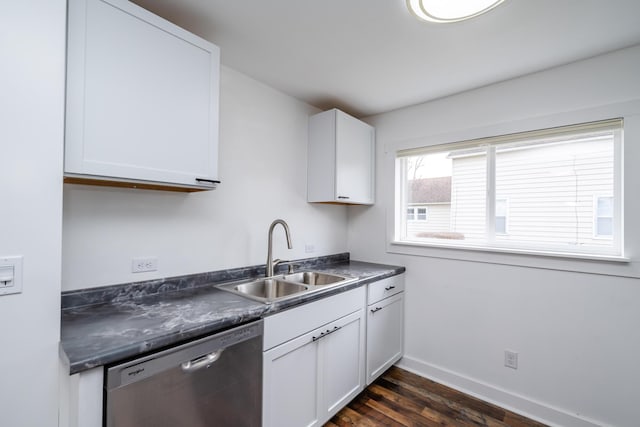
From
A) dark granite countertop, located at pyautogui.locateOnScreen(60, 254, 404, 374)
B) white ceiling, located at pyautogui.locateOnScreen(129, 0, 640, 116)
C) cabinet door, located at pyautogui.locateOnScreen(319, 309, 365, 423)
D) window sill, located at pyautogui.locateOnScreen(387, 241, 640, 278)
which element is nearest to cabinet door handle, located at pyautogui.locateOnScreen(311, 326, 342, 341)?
cabinet door, located at pyautogui.locateOnScreen(319, 309, 365, 423)

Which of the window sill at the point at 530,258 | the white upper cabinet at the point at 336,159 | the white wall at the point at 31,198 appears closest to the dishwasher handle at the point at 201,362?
the white wall at the point at 31,198

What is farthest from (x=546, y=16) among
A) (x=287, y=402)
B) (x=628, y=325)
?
(x=287, y=402)

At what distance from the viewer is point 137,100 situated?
1261mm

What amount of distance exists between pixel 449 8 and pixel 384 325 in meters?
2.14

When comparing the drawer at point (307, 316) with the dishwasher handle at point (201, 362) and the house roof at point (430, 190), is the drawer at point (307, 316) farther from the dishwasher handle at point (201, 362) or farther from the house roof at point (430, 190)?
the house roof at point (430, 190)

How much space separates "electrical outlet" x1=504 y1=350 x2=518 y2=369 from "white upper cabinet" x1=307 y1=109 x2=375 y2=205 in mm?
Answer: 1605

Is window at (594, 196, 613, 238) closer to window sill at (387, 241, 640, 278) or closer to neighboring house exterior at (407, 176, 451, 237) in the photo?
window sill at (387, 241, 640, 278)

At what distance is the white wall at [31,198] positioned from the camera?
91 centimetres

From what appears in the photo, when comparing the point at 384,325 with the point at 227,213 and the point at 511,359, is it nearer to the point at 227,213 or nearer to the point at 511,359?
the point at 511,359

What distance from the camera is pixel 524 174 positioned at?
7.03 ft

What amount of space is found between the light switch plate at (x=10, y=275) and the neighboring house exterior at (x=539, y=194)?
2609 mm

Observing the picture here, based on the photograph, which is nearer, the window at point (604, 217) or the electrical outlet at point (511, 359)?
the window at point (604, 217)

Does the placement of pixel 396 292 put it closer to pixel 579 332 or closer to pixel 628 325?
pixel 579 332

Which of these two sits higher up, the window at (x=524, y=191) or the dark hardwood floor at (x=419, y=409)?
the window at (x=524, y=191)
